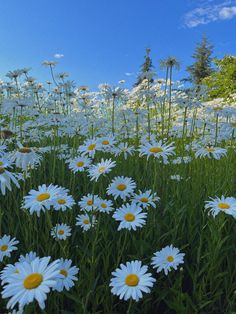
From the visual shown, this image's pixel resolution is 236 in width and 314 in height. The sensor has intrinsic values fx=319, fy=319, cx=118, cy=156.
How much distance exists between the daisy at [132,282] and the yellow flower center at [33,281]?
335 millimetres

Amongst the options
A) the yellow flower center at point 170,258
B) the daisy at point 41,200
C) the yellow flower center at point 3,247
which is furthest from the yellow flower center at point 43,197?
the yellow flower center at point 170,258

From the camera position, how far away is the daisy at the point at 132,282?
4.06ft

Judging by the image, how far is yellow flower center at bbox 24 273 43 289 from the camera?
1065mm

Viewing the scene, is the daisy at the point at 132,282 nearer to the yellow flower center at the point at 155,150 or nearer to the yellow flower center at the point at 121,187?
the yellow flower center at the point at 121,187

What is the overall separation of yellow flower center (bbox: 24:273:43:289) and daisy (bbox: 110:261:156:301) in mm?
335

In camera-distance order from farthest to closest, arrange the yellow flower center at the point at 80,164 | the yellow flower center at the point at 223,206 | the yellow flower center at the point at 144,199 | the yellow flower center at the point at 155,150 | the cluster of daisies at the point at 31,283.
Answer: the yellow flower center at the point at 80,164 < the yellow flower center at the point at 155,150 < the yellow flower center at the point at 144,199 < the yellow flower center at the point at 223,206 < the cluster of daisies at the point at 31,283

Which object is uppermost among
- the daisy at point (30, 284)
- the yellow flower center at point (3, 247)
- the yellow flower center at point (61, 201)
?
the yellow flower center at point (61, 201)

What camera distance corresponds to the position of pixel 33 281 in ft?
3.53

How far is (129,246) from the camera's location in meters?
2.07

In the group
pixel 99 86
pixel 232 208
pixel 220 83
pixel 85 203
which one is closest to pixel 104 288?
pixel 85 203

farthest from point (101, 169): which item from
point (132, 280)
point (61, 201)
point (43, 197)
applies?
point (132, 280)

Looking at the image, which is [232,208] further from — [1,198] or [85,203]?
[1,198]

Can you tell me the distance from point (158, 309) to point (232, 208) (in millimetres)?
731

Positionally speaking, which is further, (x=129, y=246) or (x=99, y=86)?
(x=99, y=86)
